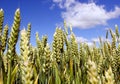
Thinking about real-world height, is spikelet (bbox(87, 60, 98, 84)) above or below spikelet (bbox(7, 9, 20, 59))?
below

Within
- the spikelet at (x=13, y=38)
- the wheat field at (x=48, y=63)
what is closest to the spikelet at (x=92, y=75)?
the wheat field at (x=48, y=63)

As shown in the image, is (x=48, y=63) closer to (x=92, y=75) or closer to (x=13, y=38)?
(x=13, y=38)

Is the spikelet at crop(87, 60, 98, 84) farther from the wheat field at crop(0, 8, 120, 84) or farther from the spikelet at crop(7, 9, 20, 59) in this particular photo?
the spikelet at crop(7, 9, 20, 59)

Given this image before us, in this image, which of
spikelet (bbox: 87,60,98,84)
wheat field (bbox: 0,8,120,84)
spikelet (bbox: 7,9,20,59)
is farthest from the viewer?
spikelet (bbox: 7,9,20,59)

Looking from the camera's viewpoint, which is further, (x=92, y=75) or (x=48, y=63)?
(x=48, y=63)

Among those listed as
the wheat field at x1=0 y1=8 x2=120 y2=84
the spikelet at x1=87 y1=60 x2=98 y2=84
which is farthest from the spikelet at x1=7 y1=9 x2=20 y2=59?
the spikelet at x1=87 y1=60 x2=98 y2=84

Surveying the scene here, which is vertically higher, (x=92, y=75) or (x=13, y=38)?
(x=13, y=38)

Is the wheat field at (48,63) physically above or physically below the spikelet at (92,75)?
above

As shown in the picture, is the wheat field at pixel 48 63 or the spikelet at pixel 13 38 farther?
the spikelet at pixel 13 38

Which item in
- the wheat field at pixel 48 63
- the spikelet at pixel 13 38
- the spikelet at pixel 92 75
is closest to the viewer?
the spikelet at pixel 92 75

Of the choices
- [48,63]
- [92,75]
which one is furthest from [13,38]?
[92,75]

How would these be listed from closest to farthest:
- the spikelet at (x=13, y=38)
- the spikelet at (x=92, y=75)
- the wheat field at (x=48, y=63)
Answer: the spikelet at (x=92, y=75) → the wheat field at (x=48, y=63) → the spikelet at (x=13, y=38)

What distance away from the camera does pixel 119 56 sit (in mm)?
3504

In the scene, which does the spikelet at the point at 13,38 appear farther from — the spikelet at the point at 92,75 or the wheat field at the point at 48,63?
the spikelet at the point at 92,75
